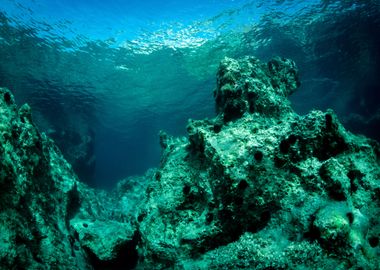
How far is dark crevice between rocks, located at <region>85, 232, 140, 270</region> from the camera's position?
13.0 feet

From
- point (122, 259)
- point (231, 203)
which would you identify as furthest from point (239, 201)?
point (122, 259)

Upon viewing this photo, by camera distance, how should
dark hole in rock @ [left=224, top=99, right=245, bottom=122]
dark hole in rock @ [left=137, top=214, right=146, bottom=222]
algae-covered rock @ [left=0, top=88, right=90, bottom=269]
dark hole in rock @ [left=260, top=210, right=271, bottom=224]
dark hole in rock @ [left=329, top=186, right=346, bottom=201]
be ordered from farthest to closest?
dark hole in rock @ [left=224, top=99, right=245, bottom=122] < dark hole in rock @ [left=137, top=214, right=146, bottom=222] < dark hole in rock @ [left=260, top=210, right=271, bottom=224] < dark hole in rock @ [left=329, top=186, right=346, bottom=201] < algae-covered rock @ [left=0, top=88, right=90, bottom=269]

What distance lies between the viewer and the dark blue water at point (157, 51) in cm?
1542

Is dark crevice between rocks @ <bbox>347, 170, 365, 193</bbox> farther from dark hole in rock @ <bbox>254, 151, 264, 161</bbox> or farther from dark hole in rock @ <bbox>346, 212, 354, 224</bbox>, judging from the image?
dark hole in rock @ <bbox>254, 151, 264, 161</bbox>

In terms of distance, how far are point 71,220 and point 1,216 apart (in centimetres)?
200

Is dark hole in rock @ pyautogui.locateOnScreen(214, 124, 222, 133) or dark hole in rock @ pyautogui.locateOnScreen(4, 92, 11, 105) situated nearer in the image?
dark hole in rock @ pyautogui.locateOnScreen(4, 92, 11, 105)

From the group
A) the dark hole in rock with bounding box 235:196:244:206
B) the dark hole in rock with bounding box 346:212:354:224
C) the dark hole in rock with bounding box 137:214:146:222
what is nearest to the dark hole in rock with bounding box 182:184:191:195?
the dark hole in rock with bounding box 137:214:146:222

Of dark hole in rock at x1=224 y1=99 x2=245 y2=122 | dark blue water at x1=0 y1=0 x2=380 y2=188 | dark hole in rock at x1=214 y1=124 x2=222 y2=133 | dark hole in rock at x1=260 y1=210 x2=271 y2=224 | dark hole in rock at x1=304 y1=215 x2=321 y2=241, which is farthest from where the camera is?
dark blue water at x1=0 y1=0 x2=380 y2=188

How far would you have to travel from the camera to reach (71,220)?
4.62 m

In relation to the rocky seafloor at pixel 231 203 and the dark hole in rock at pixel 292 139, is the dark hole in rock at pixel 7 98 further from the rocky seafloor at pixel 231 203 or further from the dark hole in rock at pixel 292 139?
the dark hole in rock at pixel 292 139

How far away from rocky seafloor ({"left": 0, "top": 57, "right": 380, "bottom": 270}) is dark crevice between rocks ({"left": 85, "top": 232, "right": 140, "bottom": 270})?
2 cm

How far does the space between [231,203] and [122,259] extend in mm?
2046

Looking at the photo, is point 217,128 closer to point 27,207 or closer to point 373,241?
point 373,241

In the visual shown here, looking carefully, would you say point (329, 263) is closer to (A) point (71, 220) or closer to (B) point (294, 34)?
(A) point (71, 220)
